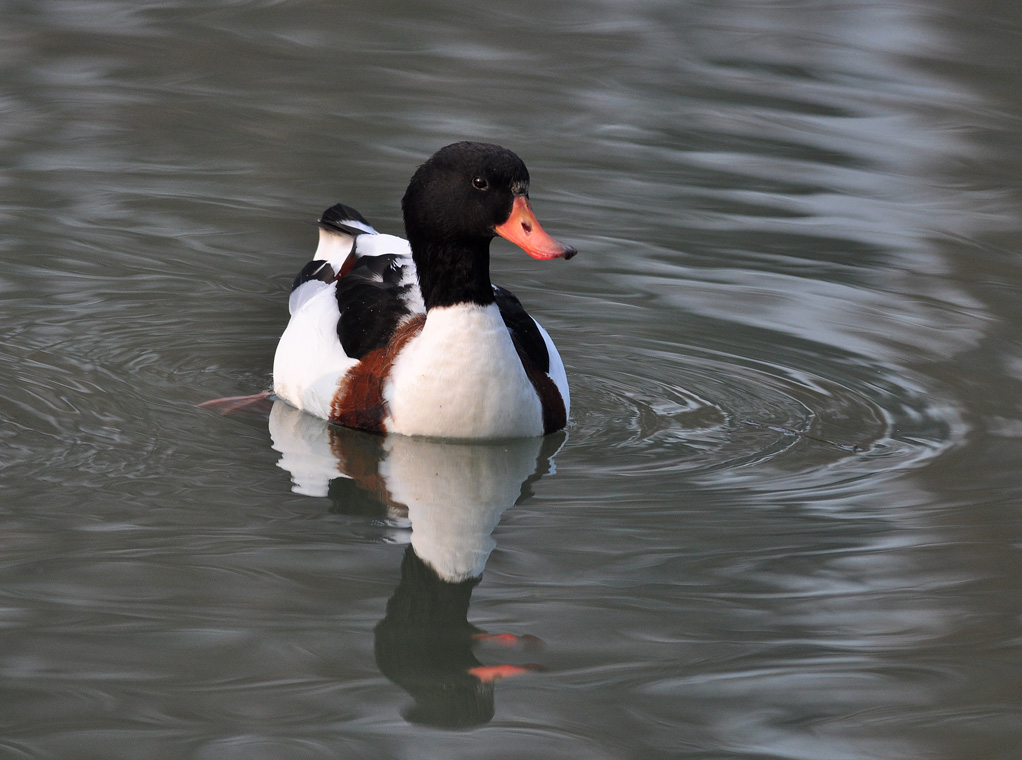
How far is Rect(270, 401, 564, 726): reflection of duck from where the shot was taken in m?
4.30

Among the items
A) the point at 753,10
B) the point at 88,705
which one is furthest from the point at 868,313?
the point at 753,10

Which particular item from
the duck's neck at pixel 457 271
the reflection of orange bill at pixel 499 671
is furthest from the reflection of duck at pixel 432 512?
the duck's neck at pixel 457 271

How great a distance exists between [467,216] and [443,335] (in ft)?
1.71

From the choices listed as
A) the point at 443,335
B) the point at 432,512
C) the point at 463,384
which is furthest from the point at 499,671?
the point at 443,335

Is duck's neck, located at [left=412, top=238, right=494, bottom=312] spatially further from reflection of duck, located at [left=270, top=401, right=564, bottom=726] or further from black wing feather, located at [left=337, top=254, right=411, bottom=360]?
reflection of duck, located at [left=270, top=401, right=564, bottom=726]

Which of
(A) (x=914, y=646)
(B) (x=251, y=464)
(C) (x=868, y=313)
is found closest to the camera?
(A) (x=914, y=646)

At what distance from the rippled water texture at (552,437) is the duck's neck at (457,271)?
24.6 inches

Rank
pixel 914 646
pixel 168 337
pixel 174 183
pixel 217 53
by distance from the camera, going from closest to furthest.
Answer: pixel 914 646 < pixel 168 337 < pixel 174 183 < pixel 217 53

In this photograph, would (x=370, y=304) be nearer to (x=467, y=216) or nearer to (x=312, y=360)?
(x=312, y=360)

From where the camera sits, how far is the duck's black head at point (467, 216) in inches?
235

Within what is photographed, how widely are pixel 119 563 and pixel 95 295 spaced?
318cm

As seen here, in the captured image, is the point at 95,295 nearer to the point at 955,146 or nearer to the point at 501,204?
the point at 501,204

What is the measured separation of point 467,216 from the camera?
237 inches

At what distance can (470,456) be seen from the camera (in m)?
6.17
